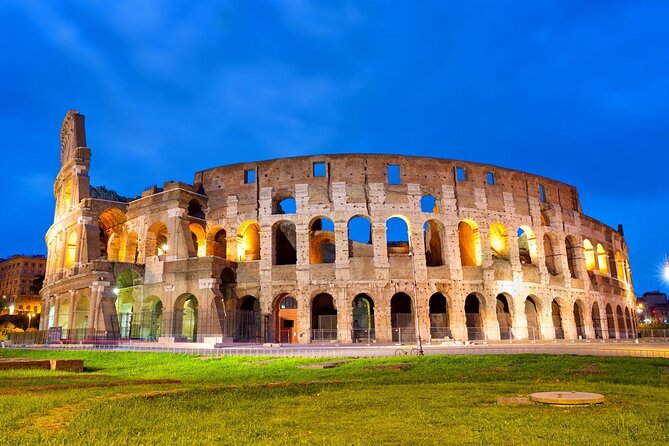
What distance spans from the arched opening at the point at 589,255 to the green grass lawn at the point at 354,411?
33.3 meters

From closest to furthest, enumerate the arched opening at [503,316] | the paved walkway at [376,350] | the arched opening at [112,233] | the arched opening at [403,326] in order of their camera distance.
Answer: the paved walkway at [376,350]
the arched opening at [403,326]
the arched opening at [503,316]
the arched opening at [112,233]

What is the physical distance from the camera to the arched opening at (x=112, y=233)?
39844mm

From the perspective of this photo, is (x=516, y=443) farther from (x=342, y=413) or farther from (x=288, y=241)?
(x=288, y=241)

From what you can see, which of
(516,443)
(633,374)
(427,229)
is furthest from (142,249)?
(516,443)

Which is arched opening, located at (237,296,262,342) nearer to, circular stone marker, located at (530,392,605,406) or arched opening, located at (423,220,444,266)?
arched opening, located at (423,220,444,266)

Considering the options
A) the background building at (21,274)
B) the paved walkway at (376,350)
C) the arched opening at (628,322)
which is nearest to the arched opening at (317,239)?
the paved walkway at (376,350)

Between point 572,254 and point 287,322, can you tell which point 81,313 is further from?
point 572,254

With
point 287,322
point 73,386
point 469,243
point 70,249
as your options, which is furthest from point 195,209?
point 73,386

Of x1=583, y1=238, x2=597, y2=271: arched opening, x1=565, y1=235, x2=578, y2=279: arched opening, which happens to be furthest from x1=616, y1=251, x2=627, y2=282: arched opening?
x1=565, y1=235, x2=578, y2=279: arched opening

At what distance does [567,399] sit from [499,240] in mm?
32389

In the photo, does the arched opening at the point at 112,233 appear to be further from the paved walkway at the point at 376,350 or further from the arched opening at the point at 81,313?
the paved walkway at the point at 376,350

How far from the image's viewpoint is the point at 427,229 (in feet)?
134

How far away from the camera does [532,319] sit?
37.3 m

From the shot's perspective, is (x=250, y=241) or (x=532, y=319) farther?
(x=532, y=319)
